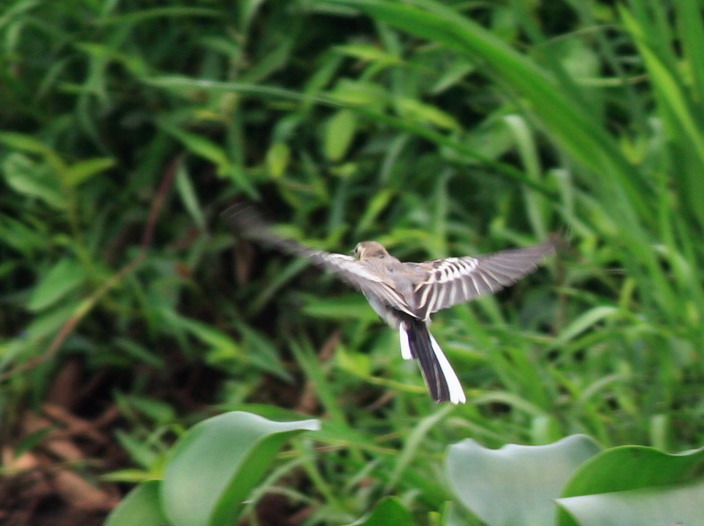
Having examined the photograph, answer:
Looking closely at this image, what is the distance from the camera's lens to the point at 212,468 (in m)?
1.38

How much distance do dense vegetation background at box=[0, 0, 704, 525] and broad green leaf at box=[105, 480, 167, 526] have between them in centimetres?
66

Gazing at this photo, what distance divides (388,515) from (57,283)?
1.38m

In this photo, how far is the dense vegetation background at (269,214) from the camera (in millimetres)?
2328

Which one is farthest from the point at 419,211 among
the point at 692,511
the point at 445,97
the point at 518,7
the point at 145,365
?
the point at 692,511

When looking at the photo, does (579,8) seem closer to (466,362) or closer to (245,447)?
(466,362)

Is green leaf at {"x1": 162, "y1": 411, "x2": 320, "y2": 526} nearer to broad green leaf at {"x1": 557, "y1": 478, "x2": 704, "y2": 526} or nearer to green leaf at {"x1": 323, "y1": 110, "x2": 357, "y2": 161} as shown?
broad green leaf at {"x1": 557, "y1": 478, "x2": 704, "y2": 526}

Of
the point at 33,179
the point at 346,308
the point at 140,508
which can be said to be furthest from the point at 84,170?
the point at 140,508

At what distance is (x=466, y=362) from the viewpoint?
7.25ft

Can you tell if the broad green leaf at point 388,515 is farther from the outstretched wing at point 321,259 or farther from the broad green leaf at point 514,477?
the outstretched wing at point 321,259

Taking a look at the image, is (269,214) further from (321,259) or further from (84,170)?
(321,259)

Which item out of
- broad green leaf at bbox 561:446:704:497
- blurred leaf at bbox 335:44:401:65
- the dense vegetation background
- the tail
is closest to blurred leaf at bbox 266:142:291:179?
the dense vegetation background

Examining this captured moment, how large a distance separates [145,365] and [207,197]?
47cm

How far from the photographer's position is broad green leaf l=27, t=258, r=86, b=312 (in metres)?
2.55

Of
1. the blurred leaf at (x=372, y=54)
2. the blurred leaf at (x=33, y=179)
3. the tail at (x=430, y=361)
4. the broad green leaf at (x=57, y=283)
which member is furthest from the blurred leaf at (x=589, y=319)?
the blurred leaf at (x=33, y=179)
